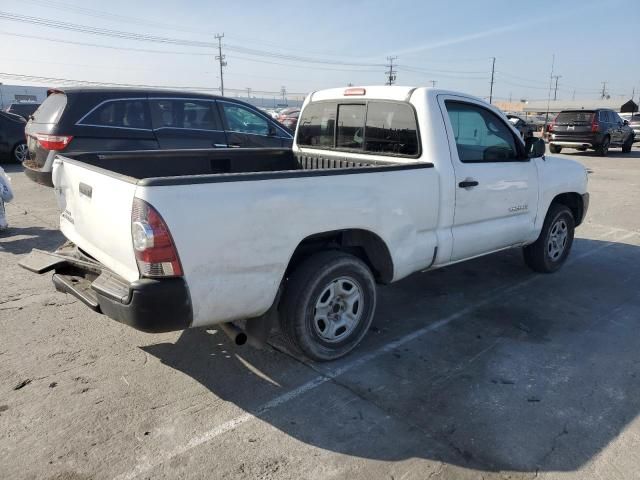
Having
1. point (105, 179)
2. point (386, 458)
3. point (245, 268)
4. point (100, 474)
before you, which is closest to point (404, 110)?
point (245, 268)

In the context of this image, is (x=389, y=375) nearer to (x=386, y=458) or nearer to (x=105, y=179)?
(x=386, y=458)

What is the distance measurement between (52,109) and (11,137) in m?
6.88

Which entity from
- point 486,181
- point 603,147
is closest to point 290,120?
point 603,147

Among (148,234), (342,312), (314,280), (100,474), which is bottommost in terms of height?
(100,474)

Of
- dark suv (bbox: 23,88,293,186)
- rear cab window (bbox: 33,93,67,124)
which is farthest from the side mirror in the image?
rear cab window (bbox: 33,93,67,124)

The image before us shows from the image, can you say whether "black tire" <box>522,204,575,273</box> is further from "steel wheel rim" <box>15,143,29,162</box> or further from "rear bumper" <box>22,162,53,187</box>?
"steel wheel rim" <box>15,143,29,162</box>

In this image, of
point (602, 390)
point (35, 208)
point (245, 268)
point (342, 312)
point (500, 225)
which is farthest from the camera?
point (35, 208)

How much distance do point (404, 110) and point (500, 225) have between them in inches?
56.9

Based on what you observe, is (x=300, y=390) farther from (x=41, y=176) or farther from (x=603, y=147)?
(x=603, y=147)

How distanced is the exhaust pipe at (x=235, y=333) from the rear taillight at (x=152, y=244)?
616 millimetres

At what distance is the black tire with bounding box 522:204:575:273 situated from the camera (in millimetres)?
5302

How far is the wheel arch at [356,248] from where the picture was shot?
3.46 m

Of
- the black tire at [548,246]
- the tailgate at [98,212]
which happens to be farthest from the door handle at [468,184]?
the tailgate at [98,212]

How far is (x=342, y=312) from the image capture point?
358 centimetres
